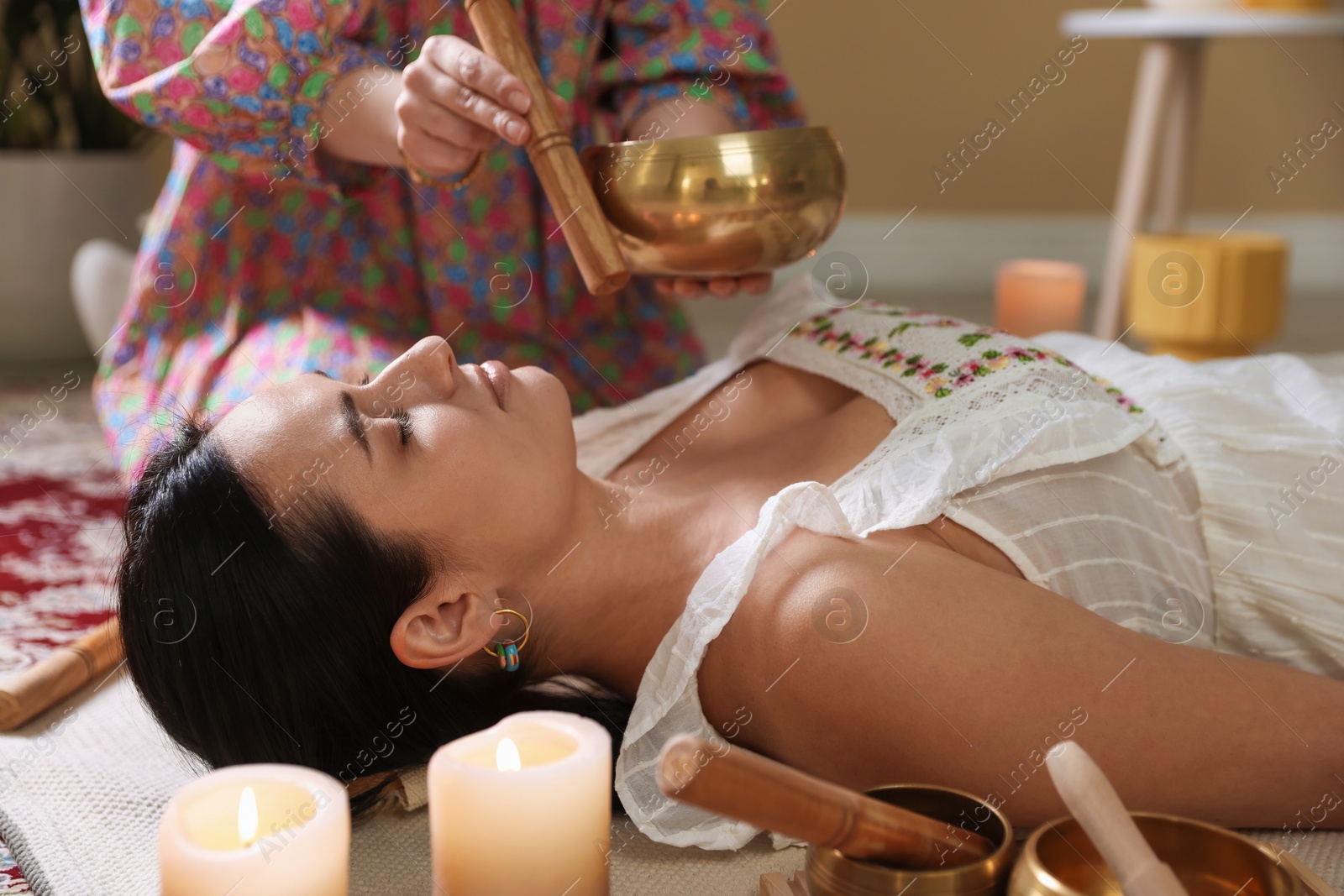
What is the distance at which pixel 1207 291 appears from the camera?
90.7 inches

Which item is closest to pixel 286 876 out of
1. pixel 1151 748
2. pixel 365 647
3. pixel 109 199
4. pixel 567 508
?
pixel 365 647

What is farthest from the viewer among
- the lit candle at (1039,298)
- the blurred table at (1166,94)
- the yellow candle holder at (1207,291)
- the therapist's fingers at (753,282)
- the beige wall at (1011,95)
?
the beige wall at (1011,95)

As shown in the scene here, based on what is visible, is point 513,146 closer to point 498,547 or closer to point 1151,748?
point 498,547

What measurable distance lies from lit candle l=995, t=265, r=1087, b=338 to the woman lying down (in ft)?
2.09

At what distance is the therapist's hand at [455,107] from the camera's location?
1.15 m

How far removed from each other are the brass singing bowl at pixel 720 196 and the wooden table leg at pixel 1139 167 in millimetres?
1747

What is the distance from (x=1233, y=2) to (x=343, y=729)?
2.50m

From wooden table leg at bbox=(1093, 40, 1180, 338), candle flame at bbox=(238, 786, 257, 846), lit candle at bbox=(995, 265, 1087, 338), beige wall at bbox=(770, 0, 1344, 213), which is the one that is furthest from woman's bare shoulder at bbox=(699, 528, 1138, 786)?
beige wall at bbox=(770, 0, 1344, 213)

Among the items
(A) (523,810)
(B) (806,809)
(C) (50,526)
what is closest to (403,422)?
(A) (523,810)

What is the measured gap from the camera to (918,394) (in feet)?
4.01

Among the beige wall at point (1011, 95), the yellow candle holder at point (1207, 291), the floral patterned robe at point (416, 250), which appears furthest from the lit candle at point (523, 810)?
the beige wall at point (1011, 95)

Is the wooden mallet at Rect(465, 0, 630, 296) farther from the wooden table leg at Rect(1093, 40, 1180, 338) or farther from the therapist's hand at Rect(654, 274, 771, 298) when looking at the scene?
the wooden table leg at Rect(1093, 40, 1180, 338)

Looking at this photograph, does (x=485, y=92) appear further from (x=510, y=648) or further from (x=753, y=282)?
(x=510, y=648)

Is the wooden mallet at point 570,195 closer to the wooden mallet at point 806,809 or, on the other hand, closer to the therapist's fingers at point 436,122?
the therapist's fingers at point 436,122
